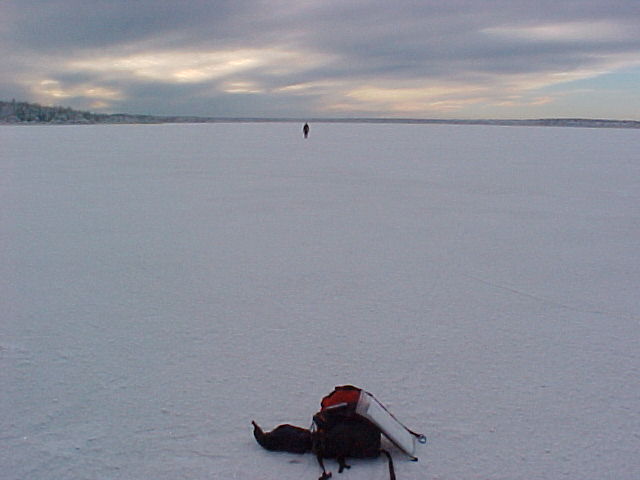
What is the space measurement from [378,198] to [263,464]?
7.12 metres

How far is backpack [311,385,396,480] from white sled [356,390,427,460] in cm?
3

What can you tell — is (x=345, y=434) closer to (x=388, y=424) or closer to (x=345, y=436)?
(x=345, y=436)

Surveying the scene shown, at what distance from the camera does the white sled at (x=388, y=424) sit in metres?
2.25

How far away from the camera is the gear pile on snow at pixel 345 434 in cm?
226

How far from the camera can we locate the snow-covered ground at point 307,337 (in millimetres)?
2307

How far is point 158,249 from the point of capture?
219 inches

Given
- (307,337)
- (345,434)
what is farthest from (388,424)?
(307,337)

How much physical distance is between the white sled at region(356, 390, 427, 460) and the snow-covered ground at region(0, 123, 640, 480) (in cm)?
8

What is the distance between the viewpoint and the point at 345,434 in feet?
7.40

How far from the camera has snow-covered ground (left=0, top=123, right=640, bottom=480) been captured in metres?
2.31

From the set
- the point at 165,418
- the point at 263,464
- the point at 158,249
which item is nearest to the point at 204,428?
the point at 165,418

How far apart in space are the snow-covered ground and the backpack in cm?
6

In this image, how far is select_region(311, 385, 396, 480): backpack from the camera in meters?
2.26

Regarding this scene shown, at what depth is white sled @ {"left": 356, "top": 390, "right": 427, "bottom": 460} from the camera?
2.25m
